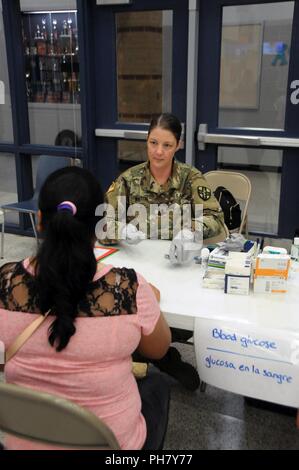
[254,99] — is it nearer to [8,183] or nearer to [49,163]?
[49,163]

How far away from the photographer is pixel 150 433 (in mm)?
1205

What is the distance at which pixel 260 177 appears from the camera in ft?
11.7

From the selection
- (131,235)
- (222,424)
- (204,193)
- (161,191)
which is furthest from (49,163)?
(222,424)

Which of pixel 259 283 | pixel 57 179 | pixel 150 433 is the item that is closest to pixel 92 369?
pixel 150 433

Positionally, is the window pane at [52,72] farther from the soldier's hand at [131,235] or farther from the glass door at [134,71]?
the soldier's hand at [131,235]

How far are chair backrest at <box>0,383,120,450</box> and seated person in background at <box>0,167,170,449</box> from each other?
8cm

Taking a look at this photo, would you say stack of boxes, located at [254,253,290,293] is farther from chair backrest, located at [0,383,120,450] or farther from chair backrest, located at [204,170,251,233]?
chair backrest, located at [204,170,251,233]

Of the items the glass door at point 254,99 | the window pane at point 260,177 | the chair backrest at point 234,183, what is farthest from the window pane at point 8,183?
the chair backrest at point 234,183

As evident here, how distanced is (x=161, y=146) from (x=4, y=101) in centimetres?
263

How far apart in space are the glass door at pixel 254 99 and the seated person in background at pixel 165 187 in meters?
1.37

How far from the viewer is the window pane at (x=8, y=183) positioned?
14.7ft

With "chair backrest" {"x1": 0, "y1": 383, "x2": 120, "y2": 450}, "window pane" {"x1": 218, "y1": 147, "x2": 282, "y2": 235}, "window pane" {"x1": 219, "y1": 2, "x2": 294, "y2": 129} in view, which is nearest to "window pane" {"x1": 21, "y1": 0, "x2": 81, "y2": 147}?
"window pane" {"x1": 219, "y1": 2, "x2": 294, "y2": 129}

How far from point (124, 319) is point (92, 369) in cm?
13

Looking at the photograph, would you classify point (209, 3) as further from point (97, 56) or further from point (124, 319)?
point (124, 319)
